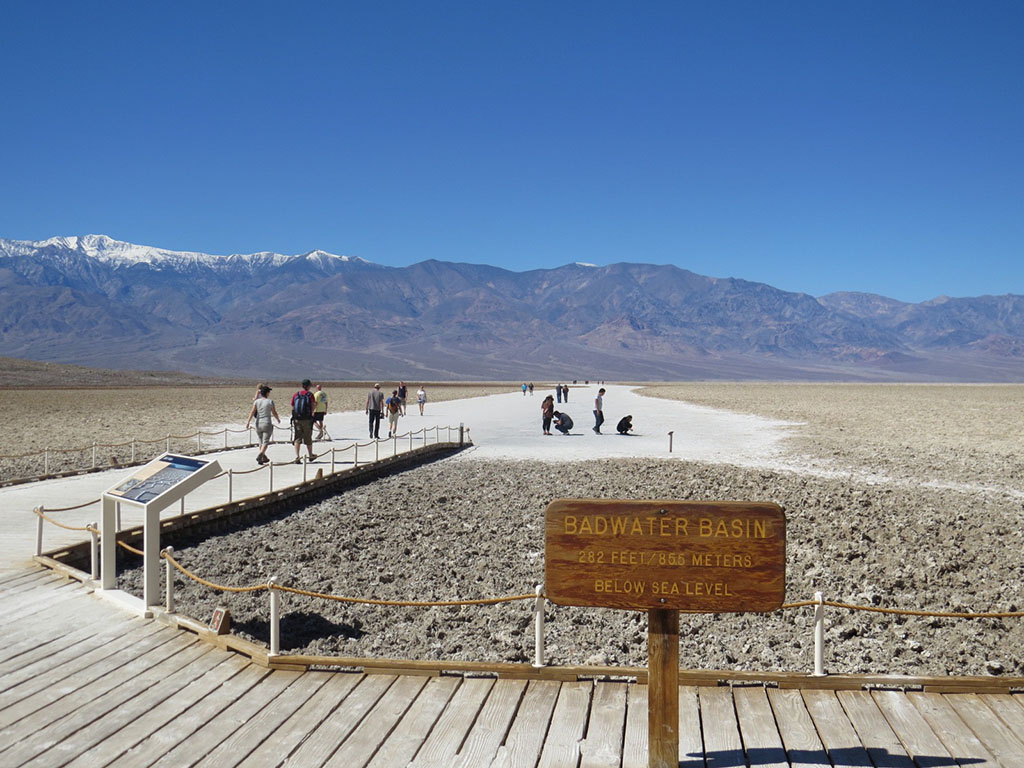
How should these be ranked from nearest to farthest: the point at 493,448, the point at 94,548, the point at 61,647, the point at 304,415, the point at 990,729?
the point at 990,729, the point at 61,647, the point at 94,548, the point at 304,415, the point at 493,448

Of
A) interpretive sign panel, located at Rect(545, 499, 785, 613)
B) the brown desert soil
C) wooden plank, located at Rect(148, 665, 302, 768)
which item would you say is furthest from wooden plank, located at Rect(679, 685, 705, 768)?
wooden plank, located at Rect(148, 665, 302, 768)

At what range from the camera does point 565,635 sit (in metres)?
8.98

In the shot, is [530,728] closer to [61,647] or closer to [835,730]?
[835,730]

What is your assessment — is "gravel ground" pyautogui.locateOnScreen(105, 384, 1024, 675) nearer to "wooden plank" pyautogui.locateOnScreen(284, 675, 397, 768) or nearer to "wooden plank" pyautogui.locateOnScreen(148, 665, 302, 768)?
"wooden plank" pyautogui.locateOnScreen(148, 665, 302, 768)

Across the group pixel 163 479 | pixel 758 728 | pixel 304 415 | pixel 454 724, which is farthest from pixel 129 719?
pixel 304 415

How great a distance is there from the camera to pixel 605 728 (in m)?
5.00

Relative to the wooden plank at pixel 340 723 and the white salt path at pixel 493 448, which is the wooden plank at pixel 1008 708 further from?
the white salt path at pixel 493 448

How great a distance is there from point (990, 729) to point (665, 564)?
229cm

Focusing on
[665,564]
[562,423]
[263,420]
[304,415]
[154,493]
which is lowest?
[562,423]

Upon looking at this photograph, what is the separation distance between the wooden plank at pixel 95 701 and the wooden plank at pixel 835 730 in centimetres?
434

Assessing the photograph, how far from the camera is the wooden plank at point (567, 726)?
465cm

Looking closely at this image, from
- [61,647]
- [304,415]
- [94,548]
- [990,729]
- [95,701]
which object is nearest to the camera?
[990,729]

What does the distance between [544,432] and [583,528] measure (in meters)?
25.3

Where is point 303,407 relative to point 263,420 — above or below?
above
